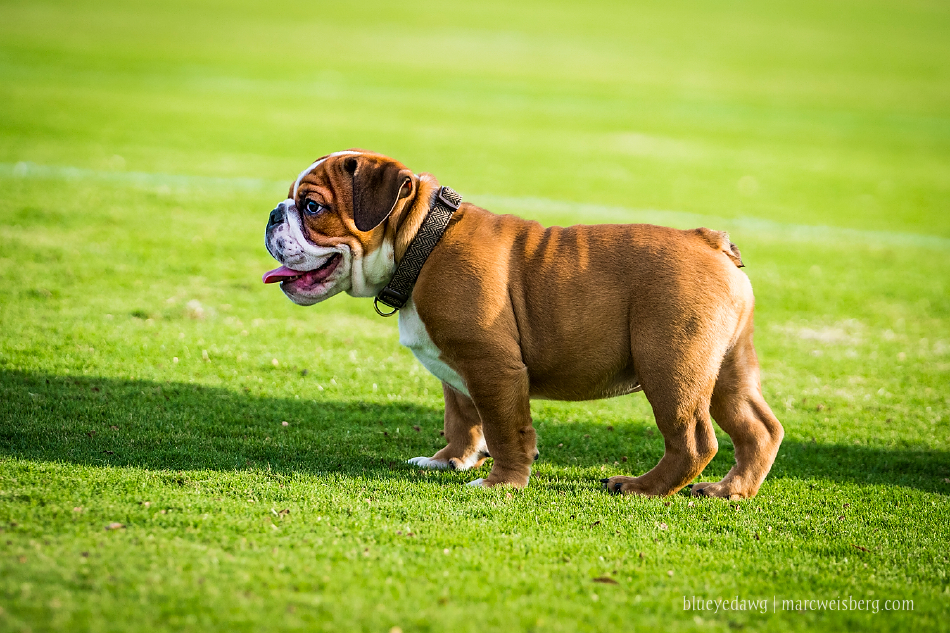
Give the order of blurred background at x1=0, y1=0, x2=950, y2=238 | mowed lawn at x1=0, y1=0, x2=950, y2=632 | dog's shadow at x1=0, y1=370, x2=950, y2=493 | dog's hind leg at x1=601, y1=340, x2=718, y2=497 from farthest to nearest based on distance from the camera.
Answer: blurred background at x1=0, y1=0, x2=950, y2=238, dog's shadow at x1=0, y1=370, x2=950, y2=493, dog's hind leg at x1=601, y1=340, x2=718, y2=497, mowed lawn at x1=0, y1=0, x2=950, y2=632

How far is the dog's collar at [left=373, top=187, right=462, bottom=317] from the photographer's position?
213 inches

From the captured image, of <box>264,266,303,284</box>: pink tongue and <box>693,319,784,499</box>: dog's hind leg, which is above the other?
<box>264,266,303,284</box>: pink tongue

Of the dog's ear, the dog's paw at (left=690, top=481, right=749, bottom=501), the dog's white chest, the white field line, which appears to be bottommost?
the white field line

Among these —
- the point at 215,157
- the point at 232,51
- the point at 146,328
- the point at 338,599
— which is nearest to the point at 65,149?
the point at 215,157

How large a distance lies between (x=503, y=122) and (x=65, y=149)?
13.8m

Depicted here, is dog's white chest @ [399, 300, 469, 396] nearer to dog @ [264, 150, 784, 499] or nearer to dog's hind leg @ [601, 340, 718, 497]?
dog @ [264, 150, 784, 499]

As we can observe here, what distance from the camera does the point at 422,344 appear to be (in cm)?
547

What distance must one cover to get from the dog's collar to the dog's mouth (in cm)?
35

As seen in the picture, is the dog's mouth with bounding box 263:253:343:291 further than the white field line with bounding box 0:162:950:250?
No

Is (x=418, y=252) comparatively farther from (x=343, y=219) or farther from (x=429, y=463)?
(x=429, y=463)

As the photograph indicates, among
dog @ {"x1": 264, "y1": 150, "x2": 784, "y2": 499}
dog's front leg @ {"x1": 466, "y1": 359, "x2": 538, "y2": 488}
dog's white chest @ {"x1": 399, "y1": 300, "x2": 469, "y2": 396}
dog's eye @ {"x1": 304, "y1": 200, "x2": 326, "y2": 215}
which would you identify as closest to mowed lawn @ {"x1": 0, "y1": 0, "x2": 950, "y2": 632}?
dog's front leg @ {"x1": 466, "y1": 359, "x2": 538, "y2": 488}

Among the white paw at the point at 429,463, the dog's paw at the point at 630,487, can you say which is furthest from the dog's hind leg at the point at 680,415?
the white paw at the point at 429,463

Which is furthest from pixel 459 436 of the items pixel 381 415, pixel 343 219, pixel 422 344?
pixel 343 219

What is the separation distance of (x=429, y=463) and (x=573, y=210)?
10.2m
